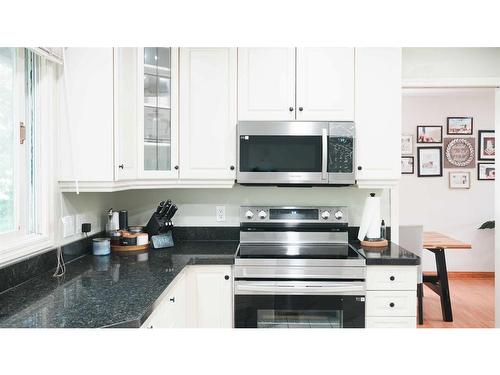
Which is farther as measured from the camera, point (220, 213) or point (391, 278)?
point (220, 213)

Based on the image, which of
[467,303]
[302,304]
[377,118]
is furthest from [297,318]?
[467,303]

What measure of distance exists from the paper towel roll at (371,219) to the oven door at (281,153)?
0.37 metres

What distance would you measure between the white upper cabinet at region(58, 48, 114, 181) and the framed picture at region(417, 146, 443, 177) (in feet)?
15.1

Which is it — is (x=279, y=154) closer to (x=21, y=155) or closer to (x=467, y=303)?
(x=21, y=155)

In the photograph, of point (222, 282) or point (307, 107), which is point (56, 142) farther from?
point (307, 107)

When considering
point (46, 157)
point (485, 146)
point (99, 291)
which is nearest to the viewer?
point (99, 291)

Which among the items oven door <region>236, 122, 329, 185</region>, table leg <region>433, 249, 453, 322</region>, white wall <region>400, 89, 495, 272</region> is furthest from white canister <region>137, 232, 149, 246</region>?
white wall <region>400, 89, 495, 272</region>

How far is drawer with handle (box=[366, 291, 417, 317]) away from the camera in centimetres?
230

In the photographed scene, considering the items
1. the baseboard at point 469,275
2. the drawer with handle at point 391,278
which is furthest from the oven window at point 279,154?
the baseboard at point 469,275

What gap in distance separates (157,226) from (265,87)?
110 centimetres

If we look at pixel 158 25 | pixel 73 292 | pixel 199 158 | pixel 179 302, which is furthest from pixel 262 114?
pixel 158 25

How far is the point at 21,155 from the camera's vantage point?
1.85 meters

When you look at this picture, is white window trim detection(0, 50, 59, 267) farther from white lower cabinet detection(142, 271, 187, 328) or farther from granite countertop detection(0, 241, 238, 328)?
white lower cabinet detection(142, 271, 187, 328)
